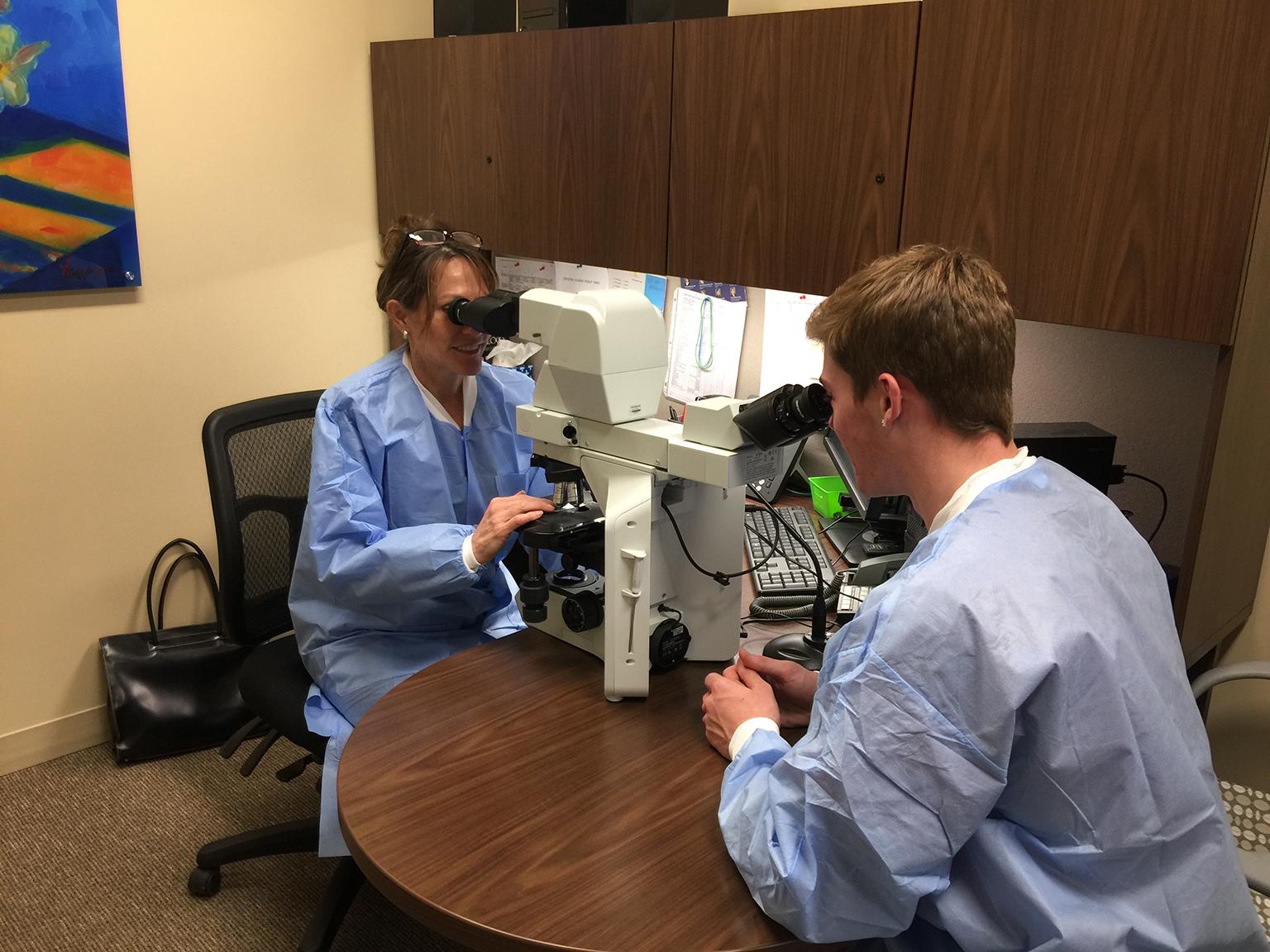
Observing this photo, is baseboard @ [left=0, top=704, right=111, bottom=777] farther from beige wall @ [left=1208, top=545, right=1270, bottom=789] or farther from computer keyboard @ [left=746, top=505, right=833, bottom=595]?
beige wall @ [left=1208, top=545, right=1270, bottom=789]

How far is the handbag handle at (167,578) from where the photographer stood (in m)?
2.82

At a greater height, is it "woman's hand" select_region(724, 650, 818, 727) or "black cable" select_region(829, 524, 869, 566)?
"woman's hand" select_region(724, 650, 818, 727)

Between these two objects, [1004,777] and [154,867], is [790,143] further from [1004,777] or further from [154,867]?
[154,867]

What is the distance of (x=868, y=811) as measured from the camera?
98cm

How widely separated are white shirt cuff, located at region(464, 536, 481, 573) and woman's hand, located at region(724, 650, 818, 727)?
491 millimetres

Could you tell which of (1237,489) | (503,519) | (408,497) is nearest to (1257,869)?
(1237,489)

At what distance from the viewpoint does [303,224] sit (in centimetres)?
291

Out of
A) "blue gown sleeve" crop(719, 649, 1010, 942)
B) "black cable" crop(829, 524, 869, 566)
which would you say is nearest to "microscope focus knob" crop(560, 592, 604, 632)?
"blue gown sleeve" crop(719, 649, 1010, 942)

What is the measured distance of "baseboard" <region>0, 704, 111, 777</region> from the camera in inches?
107

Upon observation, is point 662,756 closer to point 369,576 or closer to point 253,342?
point 369,576

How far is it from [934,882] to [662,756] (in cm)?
45

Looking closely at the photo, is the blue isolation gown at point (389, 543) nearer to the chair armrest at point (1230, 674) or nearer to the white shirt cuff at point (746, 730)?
the white shirt cuff at point (746, 730)

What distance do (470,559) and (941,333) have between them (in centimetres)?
90

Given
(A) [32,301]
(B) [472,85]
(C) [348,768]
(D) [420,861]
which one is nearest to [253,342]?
(A) [32,301]
